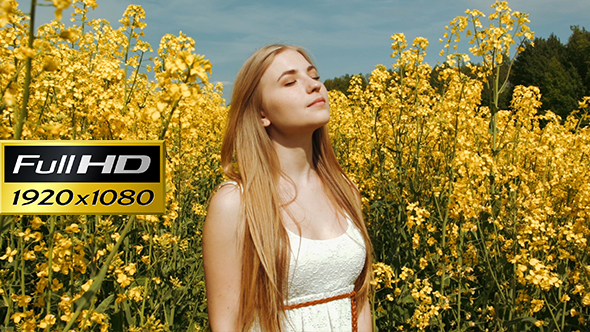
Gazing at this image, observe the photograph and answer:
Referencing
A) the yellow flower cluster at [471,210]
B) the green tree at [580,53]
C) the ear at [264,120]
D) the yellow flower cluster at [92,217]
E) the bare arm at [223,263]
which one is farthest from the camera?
the green tree at [580,53]

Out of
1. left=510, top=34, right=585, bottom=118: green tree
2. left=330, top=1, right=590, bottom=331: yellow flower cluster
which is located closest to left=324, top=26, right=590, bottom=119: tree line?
left=510, top=34, right=585, bottom=118: green tree

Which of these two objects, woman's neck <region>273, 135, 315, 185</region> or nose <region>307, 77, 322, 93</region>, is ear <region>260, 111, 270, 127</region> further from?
nose <region>307, 77, 322, 93</region>

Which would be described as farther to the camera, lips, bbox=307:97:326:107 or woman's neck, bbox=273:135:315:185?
woman's neck, bbox=273:135:315:185

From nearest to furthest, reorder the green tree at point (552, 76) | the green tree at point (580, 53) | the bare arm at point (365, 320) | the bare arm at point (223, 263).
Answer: the bare arm at point (223, 263) → the bare arm at point (365, 320) → the green tree at point (552, 76) → the green tree at point (580, 53)

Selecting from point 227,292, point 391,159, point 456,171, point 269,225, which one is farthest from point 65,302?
point 391,159

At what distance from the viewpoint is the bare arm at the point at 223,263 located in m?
1.84

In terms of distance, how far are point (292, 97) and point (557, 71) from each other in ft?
126

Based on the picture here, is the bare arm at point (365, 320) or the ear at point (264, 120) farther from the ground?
the ear at point (264, 120)

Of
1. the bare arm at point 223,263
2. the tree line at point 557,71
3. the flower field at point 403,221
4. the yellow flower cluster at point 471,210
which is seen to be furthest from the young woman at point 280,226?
the tree line at point 557,71

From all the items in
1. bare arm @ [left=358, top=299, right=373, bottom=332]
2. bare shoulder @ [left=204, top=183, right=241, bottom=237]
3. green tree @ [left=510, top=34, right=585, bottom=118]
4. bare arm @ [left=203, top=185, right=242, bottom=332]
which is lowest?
bare arm @ [left=358, top=299, right=373, bottom=332]

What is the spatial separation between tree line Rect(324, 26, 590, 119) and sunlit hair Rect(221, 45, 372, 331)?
3008 centimetres

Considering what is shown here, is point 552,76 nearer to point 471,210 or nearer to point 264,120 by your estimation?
point 471,210

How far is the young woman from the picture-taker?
1.86 metres

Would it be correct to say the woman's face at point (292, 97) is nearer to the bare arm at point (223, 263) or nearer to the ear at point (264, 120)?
the ear at point (264, 120)
